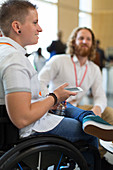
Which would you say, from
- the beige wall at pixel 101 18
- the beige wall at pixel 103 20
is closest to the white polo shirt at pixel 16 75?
the beige wall at pixel 101 18

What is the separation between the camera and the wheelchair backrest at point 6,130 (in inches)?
39.1

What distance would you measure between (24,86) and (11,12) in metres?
0.44

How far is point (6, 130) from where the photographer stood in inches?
39.5

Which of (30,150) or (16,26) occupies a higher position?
(16,26)

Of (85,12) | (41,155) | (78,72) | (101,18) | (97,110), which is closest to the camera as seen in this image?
(41,155)

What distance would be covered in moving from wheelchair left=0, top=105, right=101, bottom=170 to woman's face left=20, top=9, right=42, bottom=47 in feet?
1.31

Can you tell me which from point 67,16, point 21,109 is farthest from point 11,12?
point 67,16

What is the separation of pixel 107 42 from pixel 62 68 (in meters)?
9.90

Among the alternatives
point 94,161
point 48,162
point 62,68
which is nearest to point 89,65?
point 62,68

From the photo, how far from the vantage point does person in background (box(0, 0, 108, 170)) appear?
36.5 inches

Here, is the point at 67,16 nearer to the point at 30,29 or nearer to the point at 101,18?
the point at 101,18

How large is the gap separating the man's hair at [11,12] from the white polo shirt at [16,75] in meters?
0.08

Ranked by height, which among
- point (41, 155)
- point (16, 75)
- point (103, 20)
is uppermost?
point (103, 20)

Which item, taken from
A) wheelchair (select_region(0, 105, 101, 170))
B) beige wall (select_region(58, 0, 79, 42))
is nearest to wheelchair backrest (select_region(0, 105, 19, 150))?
wheelchair (select_region(0, 105, 101, 170))
